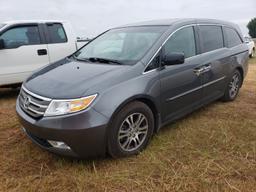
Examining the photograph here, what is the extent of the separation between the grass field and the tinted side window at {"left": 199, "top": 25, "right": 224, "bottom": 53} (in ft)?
4.23

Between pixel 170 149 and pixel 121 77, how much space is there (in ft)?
3.70

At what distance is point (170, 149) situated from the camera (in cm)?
340

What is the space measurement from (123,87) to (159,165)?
96 centimetres

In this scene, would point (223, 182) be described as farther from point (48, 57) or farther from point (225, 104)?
point (48, 57)

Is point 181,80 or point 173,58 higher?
point 173,58

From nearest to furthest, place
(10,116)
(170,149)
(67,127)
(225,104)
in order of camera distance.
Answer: (67,127)
(170,149)
(10,116)
(225,104)

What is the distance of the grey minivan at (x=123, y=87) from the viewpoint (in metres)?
2.75

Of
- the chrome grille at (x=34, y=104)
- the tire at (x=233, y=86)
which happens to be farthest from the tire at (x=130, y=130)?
the tire at (x=233, y=86)

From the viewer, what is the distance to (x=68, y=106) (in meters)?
2.73

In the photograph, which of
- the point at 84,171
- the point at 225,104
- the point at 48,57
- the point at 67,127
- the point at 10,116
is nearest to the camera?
the point at 67,127

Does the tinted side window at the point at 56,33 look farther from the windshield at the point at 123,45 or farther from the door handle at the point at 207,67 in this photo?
the door handle at the point at 207,67

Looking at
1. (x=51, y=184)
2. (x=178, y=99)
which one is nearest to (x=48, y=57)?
(x=178, y=99)

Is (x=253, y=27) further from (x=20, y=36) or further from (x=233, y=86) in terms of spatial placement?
(x=20, y=36)

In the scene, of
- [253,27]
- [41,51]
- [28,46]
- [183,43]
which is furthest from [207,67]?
[253,27]
